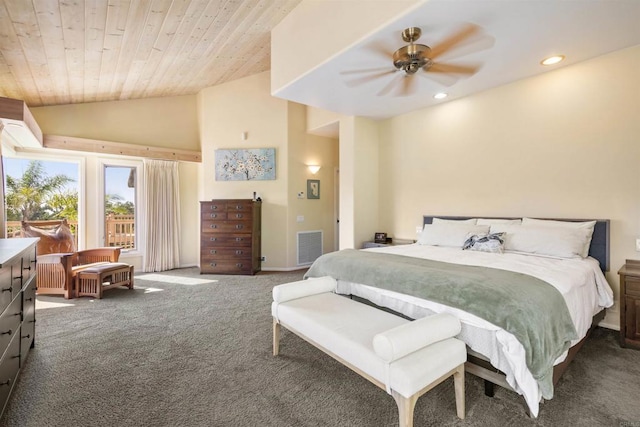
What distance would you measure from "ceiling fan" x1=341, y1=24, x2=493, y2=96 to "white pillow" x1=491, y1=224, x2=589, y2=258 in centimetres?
187

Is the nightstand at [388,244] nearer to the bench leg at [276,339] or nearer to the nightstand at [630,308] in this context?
the nightstand at [630,308]

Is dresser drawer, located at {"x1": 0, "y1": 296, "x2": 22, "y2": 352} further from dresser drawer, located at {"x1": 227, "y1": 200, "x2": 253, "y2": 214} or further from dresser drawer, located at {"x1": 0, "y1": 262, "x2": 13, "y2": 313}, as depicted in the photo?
dresser drawer, located at {"x1": 227, "y1": 200, "x2": 253, "y2": 214}

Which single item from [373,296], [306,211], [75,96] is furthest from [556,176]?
[75,96]

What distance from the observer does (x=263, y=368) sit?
90.7 inches

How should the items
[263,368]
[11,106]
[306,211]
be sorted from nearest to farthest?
1. [263,368]
2. [11,106]
3. [306,211]

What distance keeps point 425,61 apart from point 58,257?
16.6 feet

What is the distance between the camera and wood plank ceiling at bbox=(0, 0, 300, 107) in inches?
113

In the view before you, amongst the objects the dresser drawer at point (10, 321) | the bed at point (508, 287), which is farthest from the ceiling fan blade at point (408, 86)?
the dresser drawer at point (10, 321)

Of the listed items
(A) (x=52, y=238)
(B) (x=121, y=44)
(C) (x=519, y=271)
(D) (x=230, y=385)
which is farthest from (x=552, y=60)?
(A) (x=52, y=238)

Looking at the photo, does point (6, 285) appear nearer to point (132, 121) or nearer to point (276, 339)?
point (276, 339)

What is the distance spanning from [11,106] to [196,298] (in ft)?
9.82

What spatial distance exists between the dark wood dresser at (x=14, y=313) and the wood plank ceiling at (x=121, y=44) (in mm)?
2143

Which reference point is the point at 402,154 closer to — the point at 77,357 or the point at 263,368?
the point at 263,368

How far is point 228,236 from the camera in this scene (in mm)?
5480
